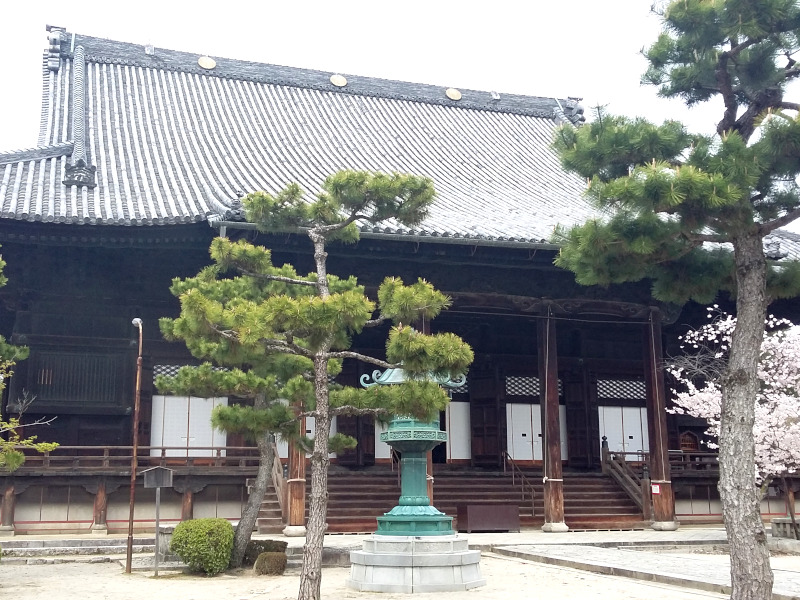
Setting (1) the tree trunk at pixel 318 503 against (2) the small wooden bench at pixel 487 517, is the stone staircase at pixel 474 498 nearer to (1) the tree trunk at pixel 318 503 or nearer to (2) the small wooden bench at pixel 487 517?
(2) the small wooden bench at pixel 487 517

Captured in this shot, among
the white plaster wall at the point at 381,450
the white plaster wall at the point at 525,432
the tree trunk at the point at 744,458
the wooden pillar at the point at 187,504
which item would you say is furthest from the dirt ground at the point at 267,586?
the white plaster wall at the point at 525,432

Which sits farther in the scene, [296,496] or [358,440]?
[358,440]

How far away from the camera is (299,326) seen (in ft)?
30.5

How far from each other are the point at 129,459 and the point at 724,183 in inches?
517

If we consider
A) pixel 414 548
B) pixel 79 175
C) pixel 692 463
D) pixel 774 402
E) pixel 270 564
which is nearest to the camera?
pixel 414 548

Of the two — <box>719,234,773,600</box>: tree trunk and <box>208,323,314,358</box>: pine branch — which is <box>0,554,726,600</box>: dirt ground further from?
<box>208,323,314,358</box>: pine branch

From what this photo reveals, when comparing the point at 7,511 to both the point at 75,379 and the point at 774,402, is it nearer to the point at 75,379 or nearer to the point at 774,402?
the point at 75,379

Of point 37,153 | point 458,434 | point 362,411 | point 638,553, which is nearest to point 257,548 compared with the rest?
point 362,411

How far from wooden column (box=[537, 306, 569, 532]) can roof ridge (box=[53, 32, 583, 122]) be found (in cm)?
1427

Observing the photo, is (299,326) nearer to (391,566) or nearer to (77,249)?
(391,566)

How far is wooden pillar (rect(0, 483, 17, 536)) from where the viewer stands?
16047 millimetres

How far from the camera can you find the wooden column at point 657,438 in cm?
1831

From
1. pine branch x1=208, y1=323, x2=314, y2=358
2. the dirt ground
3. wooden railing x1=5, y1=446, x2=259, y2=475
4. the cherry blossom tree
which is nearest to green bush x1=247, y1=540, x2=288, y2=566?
the dirt ground

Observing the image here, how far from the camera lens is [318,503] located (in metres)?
9.44
